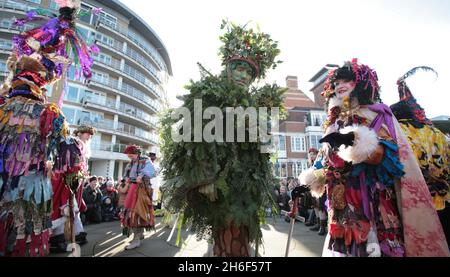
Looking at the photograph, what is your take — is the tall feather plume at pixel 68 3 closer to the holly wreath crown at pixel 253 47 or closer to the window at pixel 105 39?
the holly wreath crown at pixel 253 47

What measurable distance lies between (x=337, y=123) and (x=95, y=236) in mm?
5852

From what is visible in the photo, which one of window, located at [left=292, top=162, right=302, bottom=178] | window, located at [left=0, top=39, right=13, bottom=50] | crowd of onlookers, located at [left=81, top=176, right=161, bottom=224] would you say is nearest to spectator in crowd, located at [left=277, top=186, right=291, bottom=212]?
crowd of onlookers, located at [left=81, top=176, right=161, bottom=224]

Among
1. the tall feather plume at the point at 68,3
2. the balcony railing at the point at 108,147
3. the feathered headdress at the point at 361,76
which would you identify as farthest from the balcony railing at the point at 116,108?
the feathered headdress at the point at 361,76

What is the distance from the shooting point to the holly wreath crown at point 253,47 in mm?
2502

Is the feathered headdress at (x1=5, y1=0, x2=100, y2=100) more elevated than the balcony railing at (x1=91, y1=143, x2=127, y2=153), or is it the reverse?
the balcony railing at (x1=91, y1=143, x2=127, y2=153)

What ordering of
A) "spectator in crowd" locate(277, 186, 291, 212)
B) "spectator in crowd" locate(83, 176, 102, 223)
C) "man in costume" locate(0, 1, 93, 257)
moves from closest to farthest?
"man in costume" locate(0, 1, 93, 257), "spectator in crowd" locate(83, 176, 102, 223), "spectator in crowd" locate(277, 186, 291, 212)

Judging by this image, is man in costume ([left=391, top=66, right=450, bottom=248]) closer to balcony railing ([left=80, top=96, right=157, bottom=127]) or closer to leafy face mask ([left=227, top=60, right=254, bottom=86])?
leafy face mask ([left=227, top=60, right=254, bottom=86])

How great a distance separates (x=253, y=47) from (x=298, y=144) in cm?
Result: 3011

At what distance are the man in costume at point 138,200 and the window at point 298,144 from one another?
28038 millimetres

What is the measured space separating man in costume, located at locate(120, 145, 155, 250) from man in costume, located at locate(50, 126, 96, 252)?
34.6 inches

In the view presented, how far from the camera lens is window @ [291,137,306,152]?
30719 millimetres

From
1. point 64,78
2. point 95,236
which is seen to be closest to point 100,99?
point 95,236
